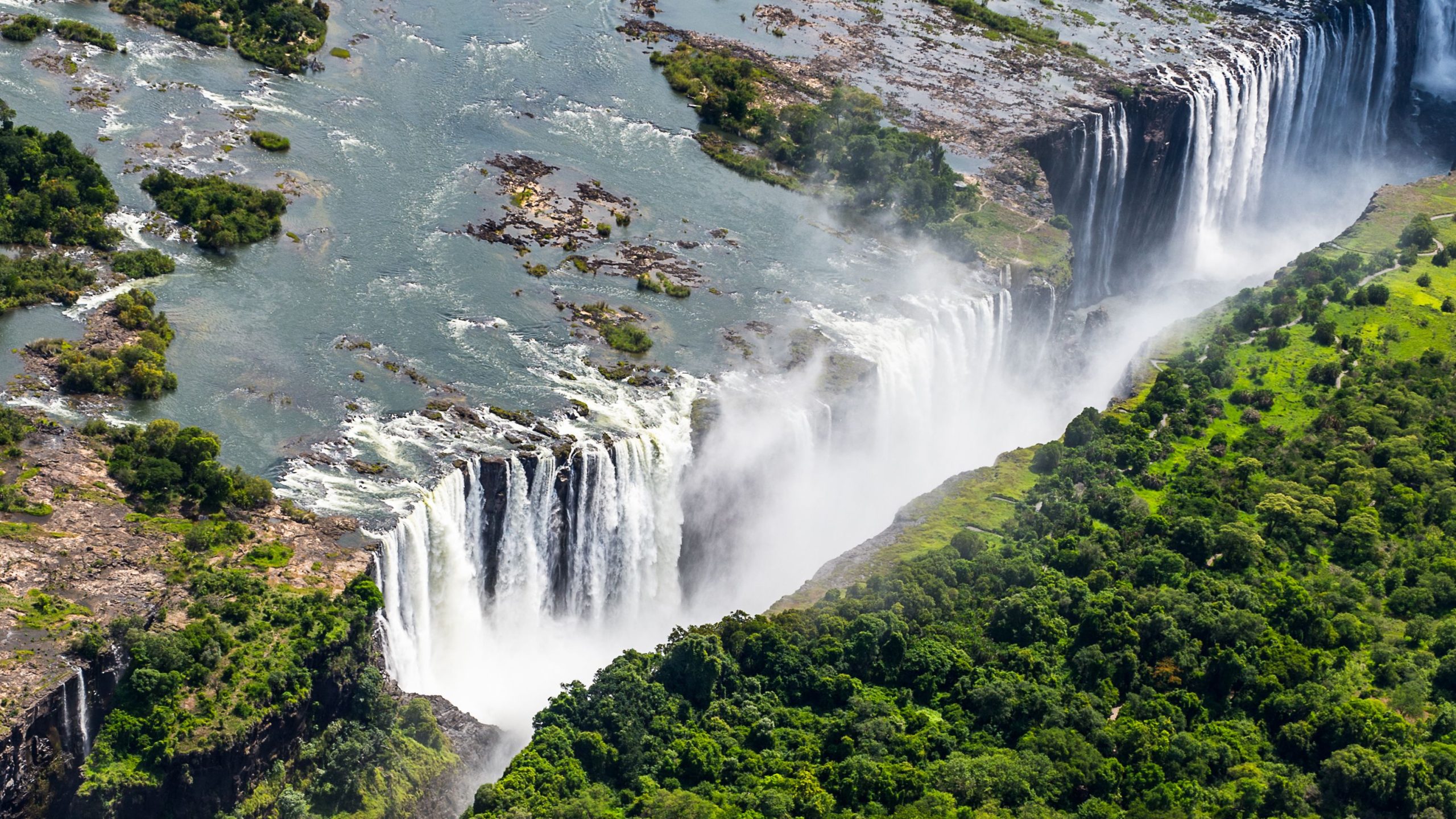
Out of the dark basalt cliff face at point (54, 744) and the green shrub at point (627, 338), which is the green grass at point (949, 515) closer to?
the green shrub at point (627, 338)

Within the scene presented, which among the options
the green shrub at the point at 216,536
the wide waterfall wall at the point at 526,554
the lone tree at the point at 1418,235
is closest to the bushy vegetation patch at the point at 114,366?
the green shrub at the point at 216,536

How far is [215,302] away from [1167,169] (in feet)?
230

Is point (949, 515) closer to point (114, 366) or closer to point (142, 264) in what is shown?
point (114, 366)

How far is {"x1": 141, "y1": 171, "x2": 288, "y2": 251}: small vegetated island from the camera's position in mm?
78688

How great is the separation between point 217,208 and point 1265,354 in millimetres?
60047

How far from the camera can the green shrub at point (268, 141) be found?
87375 millimetres

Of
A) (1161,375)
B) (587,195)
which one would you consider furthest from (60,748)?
(1161,375)

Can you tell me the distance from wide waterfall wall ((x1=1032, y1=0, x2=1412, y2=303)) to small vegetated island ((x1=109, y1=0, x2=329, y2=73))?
48964mm

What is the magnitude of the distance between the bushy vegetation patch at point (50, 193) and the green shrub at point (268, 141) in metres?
9.68

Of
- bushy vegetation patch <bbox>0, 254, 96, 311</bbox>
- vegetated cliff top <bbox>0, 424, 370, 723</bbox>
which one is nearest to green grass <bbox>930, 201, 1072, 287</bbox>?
vegetated cliff top <bbox>0, 424, 370, 723</bbox>

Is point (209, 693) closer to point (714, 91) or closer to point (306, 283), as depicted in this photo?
point (306, 283)

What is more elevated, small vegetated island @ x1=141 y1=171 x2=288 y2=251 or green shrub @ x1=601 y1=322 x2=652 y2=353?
small vegetated island @ x1=141 y1=171 x2=288 y2=251

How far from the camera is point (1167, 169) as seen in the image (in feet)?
373

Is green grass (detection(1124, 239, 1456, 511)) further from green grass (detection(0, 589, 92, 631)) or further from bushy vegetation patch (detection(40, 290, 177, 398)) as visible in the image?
green grass (detection(0, 589, 92, 631))
